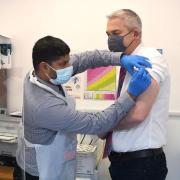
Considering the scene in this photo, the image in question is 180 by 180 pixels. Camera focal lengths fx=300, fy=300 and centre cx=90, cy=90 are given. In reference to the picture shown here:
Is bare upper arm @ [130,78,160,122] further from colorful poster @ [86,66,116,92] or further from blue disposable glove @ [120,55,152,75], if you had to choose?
colorful poster @ [86,66,116,92]

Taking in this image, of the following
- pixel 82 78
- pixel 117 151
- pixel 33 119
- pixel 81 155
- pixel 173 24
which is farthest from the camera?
pixel 82 78

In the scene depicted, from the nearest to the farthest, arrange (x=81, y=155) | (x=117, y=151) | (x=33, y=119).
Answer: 1. (x=33, y=119)
2. (x=117, y=151)
3. (x=81, y=155)

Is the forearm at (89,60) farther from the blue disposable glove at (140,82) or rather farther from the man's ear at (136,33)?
the blue disposable glove at (140,82)

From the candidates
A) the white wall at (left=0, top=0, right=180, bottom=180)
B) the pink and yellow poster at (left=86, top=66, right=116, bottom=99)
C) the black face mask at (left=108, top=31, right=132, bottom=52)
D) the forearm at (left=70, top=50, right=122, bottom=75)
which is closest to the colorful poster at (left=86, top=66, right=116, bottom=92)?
the pink and yellow poster at (left=86, top=66, right=116, bottom=99)

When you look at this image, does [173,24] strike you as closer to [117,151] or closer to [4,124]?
[117,151]

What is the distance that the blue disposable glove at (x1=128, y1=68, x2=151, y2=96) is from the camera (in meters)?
1.30

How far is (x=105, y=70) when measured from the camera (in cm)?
264

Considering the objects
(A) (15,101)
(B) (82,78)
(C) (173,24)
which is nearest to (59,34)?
(B) (82,78)

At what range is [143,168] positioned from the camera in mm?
1469

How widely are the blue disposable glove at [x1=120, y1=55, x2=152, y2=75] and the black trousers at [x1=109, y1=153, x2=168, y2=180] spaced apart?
44 cm

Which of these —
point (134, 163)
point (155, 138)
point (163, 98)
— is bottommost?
point (134, 163)

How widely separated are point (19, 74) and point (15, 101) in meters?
0.26

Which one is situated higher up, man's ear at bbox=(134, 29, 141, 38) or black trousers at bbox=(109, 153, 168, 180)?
man's ear at bbox=(134, 29, 141, 38)

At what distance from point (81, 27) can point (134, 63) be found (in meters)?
1.37
